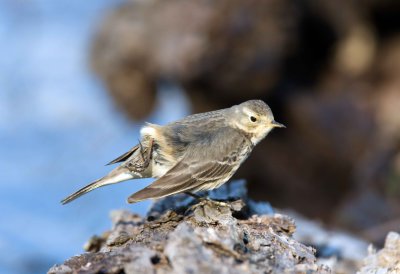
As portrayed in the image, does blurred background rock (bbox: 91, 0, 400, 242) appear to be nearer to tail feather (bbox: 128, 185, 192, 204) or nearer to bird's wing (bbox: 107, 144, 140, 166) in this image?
bird's wing (bbox: 107, 144, 140, 166)

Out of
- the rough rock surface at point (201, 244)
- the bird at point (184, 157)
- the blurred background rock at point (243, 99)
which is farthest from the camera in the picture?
the blurred background rock at point (243, 99)

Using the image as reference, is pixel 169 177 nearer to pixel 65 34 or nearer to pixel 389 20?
pixel 389 20

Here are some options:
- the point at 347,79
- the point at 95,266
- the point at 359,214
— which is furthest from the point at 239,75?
the point at 95,266

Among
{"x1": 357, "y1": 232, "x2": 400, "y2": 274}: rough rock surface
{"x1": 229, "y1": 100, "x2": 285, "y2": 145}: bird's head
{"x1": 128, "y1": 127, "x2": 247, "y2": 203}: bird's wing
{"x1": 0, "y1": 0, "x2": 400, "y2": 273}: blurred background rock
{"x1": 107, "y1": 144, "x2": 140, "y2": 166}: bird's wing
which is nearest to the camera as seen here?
{"x1": 357, "y1": 232, "x2": 400, "y2": 274}: rough rock surface

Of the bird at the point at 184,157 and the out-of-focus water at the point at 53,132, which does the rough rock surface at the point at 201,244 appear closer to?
the bird at the point at 184,157

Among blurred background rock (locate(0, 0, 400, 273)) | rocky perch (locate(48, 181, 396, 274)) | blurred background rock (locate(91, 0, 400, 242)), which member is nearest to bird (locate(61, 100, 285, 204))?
rocky perch (locate(48, 181, 396, 274))

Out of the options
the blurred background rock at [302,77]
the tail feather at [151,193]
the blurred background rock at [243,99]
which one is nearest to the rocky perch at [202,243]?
the tail feather at [151,193]
